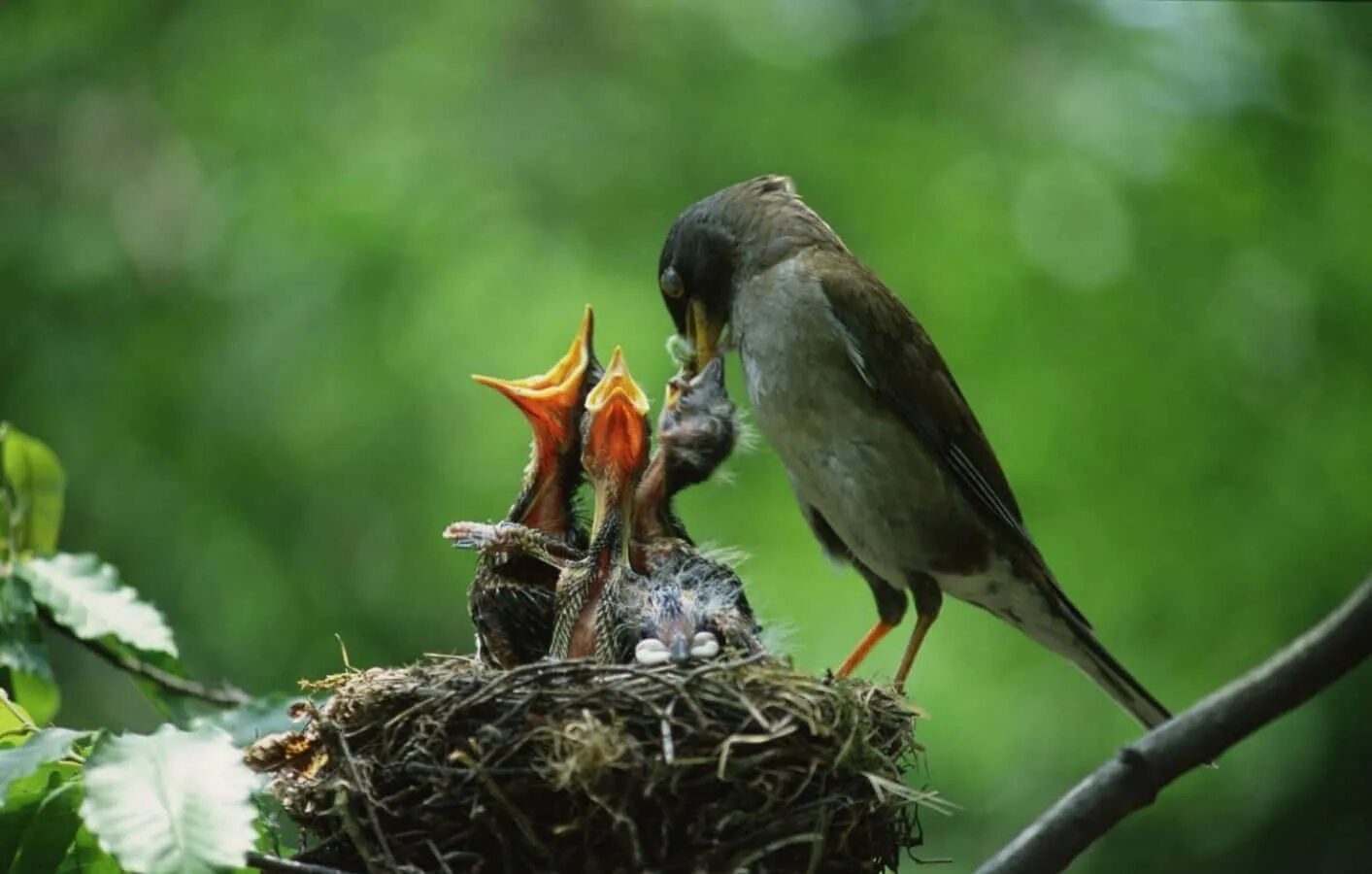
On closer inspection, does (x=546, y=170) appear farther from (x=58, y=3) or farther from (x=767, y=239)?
(x=767, y=239)

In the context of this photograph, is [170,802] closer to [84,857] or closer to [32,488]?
[84,857]

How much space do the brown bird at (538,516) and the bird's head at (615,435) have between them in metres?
0.17

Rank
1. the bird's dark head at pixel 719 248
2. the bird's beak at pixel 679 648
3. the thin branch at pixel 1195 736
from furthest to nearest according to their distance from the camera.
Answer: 1. the bird's dark head at pixel 719 248
2. the bird's beak at pixel 679 648
3. the thin branch at pixel 1195 736

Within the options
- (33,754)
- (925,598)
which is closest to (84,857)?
(33,754)

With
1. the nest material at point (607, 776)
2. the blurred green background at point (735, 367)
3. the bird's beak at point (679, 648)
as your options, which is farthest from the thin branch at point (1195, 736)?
the blurred green background at point (735, 367)

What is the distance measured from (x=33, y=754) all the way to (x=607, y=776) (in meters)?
1.01

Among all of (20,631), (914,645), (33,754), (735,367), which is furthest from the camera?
(735,367)

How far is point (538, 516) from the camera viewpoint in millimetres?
4832

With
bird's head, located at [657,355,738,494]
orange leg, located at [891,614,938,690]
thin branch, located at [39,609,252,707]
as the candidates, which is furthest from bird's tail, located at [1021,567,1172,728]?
thin branch, located at [39,609,252,707]

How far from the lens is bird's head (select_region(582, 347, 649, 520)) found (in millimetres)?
4605

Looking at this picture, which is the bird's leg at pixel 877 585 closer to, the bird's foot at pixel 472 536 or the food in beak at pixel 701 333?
the food in beak at pixel 701 333

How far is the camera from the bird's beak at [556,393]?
4.87m

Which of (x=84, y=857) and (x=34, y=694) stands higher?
(x=34, y=694)

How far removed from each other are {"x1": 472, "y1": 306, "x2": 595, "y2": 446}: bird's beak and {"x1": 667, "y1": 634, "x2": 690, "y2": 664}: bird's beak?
108 cm
